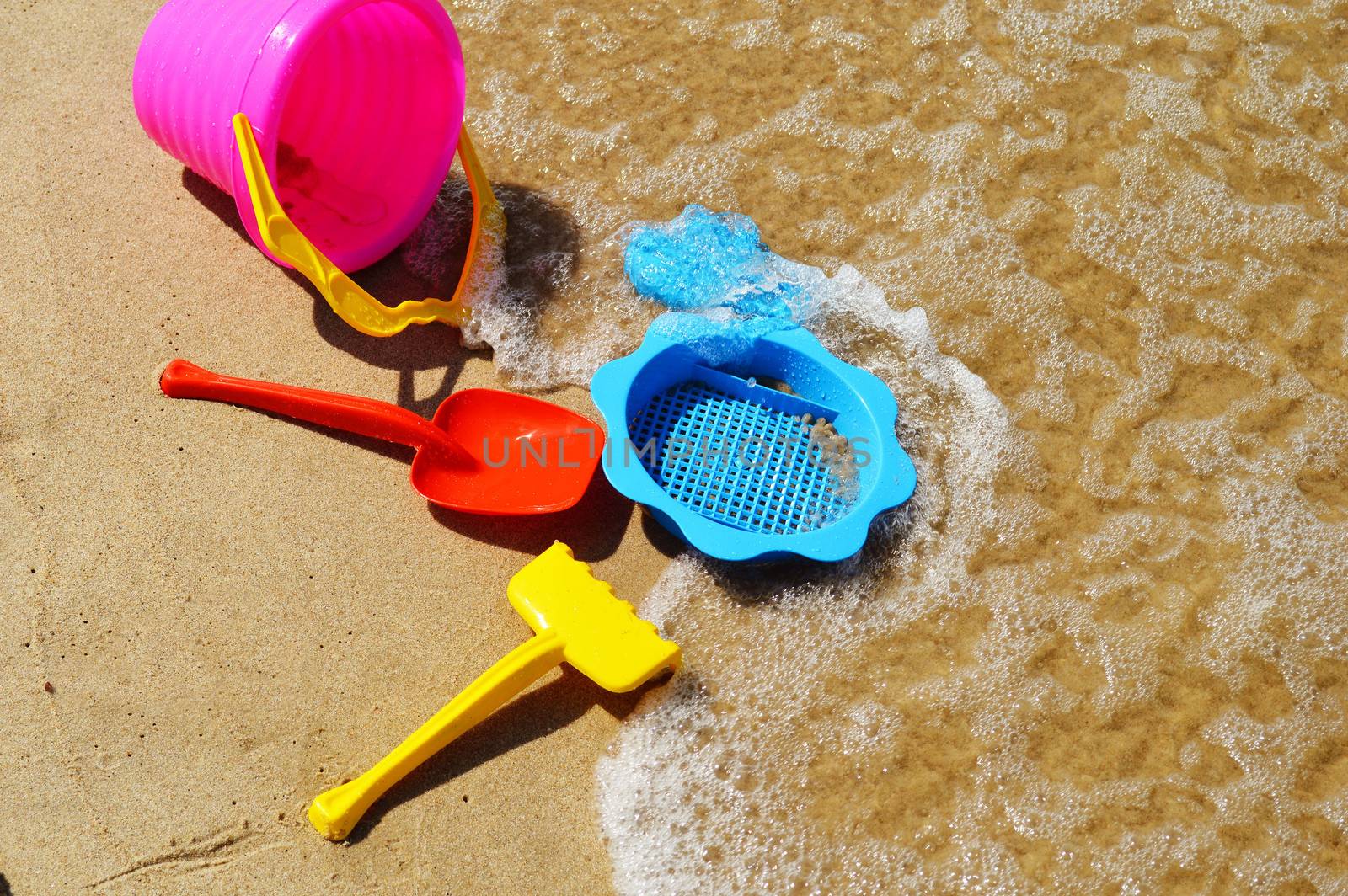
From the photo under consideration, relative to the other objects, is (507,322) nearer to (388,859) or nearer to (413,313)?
(413,313)

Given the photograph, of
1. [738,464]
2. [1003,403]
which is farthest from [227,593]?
[1003,403]

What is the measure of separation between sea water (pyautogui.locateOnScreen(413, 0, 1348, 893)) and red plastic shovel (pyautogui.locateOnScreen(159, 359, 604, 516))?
0.13m

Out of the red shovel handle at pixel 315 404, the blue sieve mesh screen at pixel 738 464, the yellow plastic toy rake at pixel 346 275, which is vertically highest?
Result: the yellow plastic toy rake at pixel 346 275

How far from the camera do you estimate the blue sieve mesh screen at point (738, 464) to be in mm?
1835

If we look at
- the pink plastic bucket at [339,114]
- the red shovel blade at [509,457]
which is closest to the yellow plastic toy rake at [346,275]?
the pink plastic bucket at [339,114]

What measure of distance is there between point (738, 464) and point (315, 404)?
78cm

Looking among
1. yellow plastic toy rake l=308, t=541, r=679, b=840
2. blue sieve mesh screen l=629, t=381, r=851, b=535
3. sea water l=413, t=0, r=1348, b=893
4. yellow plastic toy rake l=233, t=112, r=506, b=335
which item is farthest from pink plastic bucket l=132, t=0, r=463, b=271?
yellow plastic toy rake l=308, t=541, r=679, b=840

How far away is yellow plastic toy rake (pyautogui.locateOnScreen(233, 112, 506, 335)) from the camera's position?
1698mm

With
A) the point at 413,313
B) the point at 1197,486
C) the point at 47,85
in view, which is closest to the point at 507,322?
the point at 413,313

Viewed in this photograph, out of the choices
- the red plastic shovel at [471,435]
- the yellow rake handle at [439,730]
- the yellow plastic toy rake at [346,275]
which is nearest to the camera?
the yellow rake handle at [439,730]

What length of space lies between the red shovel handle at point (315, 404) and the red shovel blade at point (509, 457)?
0.14 ft

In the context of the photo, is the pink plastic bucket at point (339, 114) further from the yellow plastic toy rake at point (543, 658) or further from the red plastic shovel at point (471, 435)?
the yellow plastic toy rake at point (543, 658)

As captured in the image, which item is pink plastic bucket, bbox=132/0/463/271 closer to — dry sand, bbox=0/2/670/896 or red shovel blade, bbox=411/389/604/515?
dry sand, bbox=0/2/670/896

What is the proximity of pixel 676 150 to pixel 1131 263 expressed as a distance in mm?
1019
